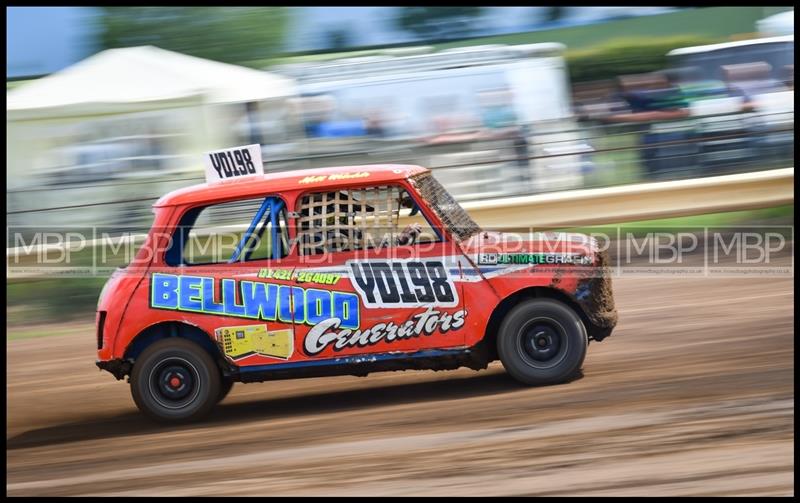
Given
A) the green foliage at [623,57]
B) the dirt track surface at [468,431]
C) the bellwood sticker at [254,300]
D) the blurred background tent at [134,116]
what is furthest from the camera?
the green foliage at [623,57]

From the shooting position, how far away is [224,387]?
7.58 m

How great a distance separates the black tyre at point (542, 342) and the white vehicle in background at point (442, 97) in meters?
6.69

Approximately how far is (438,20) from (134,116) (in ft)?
23.8

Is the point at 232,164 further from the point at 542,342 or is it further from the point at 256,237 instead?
the point at 542,342

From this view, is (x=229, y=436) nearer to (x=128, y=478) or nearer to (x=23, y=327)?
(x=128, y=478)

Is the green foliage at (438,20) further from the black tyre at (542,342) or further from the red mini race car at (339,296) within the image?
the black tyre at (542,342)

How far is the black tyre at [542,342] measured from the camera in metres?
6.93

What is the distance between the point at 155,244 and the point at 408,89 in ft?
27.4

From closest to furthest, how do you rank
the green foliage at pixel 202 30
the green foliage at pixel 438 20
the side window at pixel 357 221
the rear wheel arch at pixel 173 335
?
1. the side window at pixel 357 221
2. the rear wheel arch at pixel 173 335
3. the green foliage at pixel 202 30
4. the green foliage at pixel 438 20

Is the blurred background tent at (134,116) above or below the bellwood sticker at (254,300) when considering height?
above

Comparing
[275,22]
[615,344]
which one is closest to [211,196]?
[615,344]

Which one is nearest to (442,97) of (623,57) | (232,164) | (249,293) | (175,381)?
(623,57)

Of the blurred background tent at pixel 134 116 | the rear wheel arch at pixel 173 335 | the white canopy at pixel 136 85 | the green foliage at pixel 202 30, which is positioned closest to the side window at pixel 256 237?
the rear wheel arch at pixel 173 335

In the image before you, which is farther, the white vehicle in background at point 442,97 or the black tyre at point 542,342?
the white vehicle in background at point 442,97
